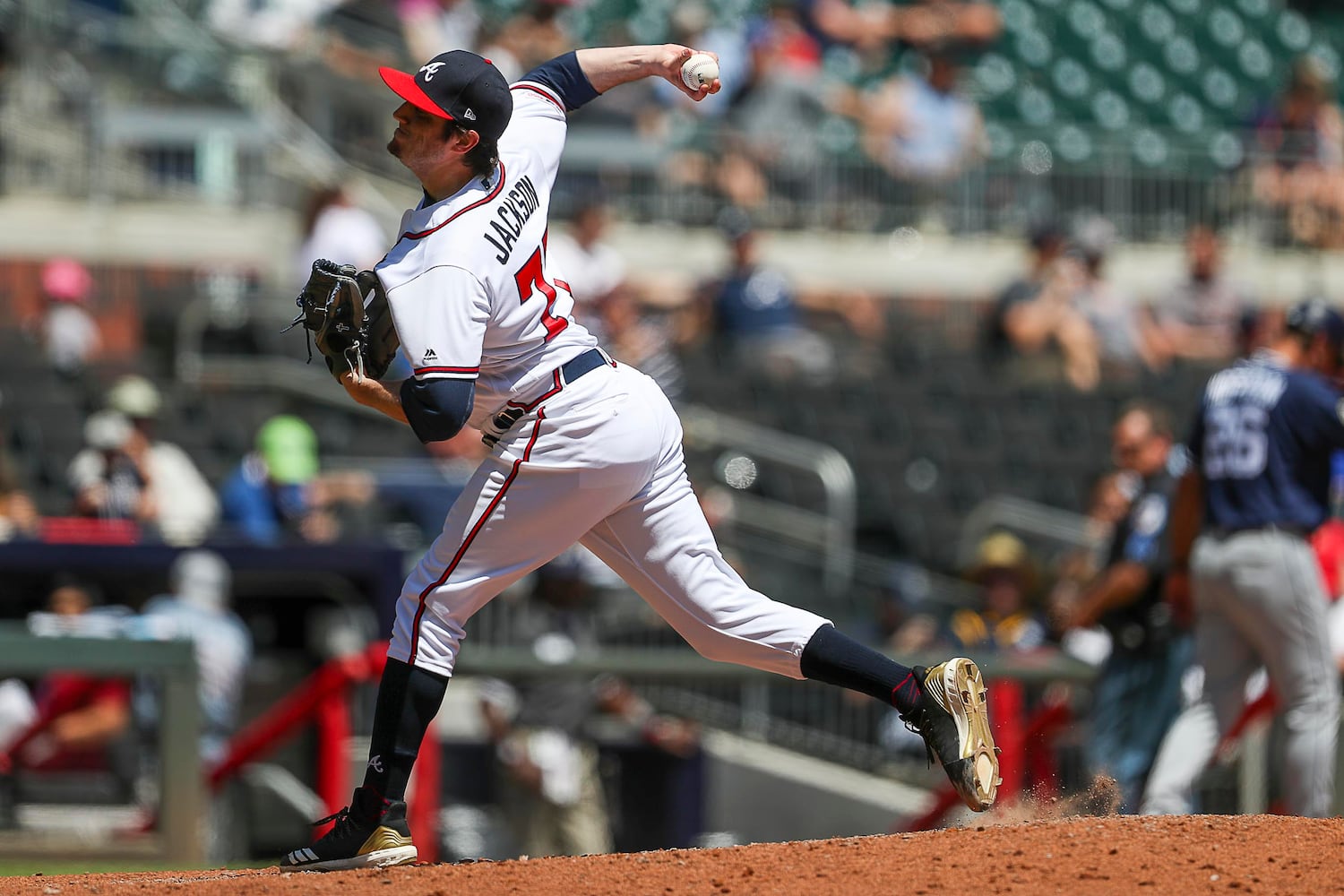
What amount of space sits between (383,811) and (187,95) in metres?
8.46

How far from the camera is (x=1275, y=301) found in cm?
1397

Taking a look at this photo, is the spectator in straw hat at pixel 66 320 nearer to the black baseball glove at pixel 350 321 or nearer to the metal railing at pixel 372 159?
the metal railing at pixel 372 159

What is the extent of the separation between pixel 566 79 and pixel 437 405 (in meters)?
1.08

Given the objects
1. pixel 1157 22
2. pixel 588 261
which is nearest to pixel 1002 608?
pixel 588 261

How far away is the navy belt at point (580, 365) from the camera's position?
15.1ft

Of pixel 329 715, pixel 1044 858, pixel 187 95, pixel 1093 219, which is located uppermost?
pixel 187 95

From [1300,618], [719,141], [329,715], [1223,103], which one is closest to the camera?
[1300,618]

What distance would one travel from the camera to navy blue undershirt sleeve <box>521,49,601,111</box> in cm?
489

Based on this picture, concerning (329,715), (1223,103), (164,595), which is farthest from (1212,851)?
(1223,103)

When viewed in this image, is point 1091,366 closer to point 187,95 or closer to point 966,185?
point 966,185

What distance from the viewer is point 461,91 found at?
173 inches

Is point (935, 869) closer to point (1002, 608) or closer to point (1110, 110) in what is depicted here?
point (1002, 608)

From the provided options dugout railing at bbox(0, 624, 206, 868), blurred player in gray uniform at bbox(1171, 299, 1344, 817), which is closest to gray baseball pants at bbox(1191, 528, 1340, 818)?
blurred player in gray uniform at bbox(1171, 299, 1344, 817)

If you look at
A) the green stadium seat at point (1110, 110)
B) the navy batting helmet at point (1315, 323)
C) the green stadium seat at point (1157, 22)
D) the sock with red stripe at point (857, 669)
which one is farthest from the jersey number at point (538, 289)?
the green stadium seat at point (1157, 22)
